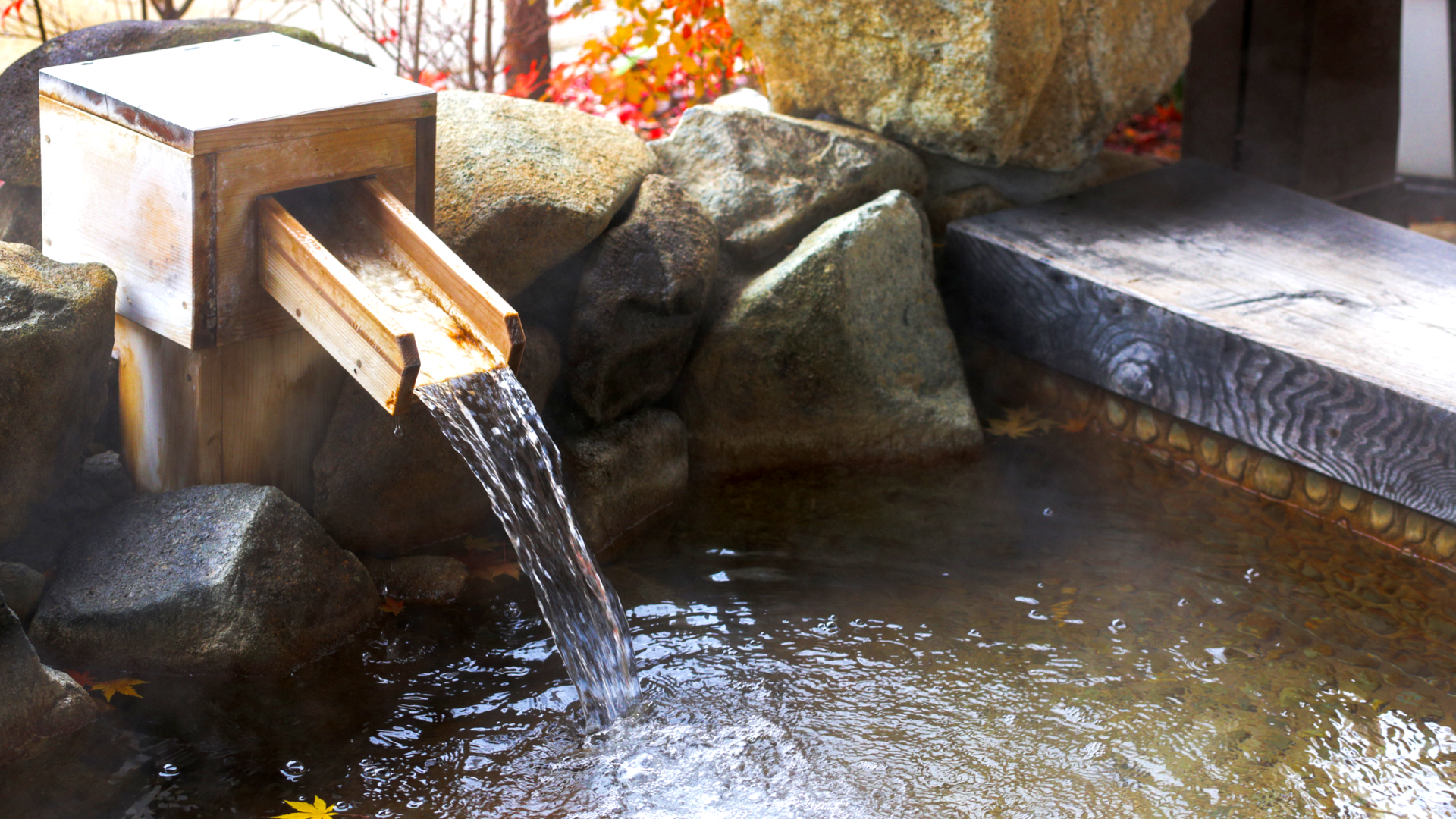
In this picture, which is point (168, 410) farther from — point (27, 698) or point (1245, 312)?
point (1245, 312)

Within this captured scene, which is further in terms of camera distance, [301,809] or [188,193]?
[188,193]

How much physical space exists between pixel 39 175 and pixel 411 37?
8.07 feet

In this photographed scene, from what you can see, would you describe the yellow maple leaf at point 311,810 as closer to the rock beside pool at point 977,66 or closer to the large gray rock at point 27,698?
the large gray rock at point 27,698

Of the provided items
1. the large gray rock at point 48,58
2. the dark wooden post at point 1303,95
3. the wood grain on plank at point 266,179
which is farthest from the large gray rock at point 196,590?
the dark wooden post at point 1303,95

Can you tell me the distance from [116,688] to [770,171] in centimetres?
245

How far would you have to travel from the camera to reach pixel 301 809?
2229mm

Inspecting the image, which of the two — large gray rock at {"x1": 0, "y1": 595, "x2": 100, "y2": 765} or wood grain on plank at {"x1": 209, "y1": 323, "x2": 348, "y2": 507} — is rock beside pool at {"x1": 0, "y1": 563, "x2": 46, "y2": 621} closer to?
large gray rock at {"x1": 0, "y1": 595, "x2": 100, "y2": 765}

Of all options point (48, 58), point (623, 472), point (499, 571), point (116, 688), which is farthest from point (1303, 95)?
point (116, 688)

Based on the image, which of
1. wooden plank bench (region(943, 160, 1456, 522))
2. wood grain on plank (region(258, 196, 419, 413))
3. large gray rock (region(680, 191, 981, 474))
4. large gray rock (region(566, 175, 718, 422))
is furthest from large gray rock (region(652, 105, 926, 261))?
wood grain on plank (region(258, 196, 419, 413))

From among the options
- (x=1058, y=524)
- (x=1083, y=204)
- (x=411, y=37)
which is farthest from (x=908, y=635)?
(x=411, y=37)

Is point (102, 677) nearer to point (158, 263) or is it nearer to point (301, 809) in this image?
point (301, 809)

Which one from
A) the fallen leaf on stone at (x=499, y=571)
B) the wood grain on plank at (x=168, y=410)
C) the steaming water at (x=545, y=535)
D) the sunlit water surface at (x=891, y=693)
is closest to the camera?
the sunlit water surface at (x=891, y=693)

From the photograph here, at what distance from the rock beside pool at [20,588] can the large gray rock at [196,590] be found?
0.03 metres

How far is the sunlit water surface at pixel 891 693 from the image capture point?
2314 mm
